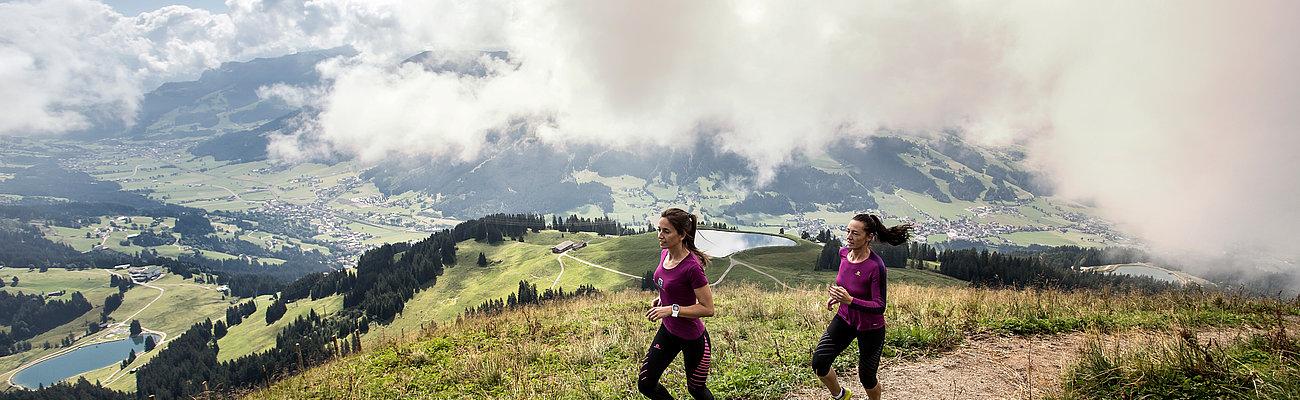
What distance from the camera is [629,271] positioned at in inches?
3494

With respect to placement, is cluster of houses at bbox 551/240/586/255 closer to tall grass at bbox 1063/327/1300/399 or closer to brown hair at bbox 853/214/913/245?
brown hair at bbox 853/214/913/245

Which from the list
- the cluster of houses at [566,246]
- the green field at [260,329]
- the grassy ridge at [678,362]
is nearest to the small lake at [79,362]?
the green field at [260,329]

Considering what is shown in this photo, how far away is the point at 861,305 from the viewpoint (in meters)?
7.48

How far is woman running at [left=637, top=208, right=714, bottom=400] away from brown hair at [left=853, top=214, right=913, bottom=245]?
2440mm

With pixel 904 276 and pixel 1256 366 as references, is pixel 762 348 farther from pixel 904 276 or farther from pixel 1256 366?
pixel 904 276

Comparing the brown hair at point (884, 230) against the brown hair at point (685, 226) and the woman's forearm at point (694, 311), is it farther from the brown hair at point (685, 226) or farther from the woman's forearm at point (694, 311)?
the woman's forearm at point (694, 311)

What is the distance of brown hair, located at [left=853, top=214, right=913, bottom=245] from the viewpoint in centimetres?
760

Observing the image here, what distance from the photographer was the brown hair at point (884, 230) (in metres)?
7.60

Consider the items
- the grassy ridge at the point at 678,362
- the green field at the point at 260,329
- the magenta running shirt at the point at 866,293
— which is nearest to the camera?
the magenta running shirt at the point at 866,293

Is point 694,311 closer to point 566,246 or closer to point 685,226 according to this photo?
point 685,226

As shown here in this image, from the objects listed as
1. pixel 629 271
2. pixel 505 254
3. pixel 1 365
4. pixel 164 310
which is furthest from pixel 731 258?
pixel 1 365

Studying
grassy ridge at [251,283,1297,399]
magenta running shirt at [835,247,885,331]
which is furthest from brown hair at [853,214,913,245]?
grassy ridge at [251,283,1297,399]

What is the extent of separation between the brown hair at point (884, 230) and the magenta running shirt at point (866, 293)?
0.36 meters

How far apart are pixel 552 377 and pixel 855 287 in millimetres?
6370
